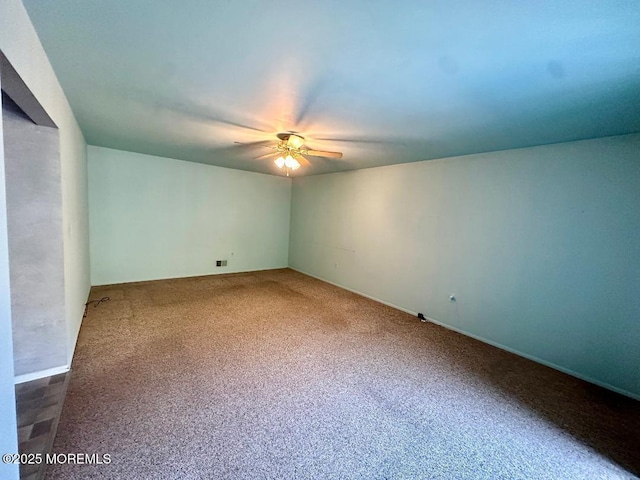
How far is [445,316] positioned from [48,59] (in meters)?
4.68

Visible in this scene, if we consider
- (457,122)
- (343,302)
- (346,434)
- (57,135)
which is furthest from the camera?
(343,302)

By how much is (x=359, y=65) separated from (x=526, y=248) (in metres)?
2.85

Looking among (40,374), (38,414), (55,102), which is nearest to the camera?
(38,414)

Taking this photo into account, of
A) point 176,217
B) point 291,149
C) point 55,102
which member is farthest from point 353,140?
point 176,217

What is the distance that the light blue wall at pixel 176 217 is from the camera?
4.67 m

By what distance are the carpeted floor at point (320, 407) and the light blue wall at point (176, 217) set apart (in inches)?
62.3

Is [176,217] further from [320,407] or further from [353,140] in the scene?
[320,407]

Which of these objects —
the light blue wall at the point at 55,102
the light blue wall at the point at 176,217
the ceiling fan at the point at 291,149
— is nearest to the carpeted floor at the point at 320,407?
the light blue wall at the point at 55,102

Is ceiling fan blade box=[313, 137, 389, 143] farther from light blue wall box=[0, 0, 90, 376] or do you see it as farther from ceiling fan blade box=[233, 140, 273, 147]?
light blue wall box=[0, 0, 90, 376]

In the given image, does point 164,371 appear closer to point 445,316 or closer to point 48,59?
point 48,59

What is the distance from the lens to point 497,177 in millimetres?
3320

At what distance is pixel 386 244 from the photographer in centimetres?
462

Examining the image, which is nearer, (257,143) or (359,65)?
(359,65)

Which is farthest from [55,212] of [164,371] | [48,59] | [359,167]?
[359,167]
